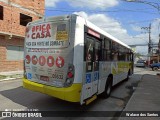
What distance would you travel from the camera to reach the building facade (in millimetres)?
19094

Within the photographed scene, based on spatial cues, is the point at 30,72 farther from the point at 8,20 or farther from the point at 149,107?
the point at 8,20

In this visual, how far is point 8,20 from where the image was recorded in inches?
768

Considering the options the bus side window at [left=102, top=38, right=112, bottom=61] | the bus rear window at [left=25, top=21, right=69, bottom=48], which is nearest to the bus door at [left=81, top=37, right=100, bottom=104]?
A: the bus side window at [left=102, top=38, right=112, bottom=61]

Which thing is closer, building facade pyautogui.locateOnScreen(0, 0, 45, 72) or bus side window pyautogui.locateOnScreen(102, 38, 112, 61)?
bus side window pyautogui.locateOnScreen(102, 38, 112, 61)

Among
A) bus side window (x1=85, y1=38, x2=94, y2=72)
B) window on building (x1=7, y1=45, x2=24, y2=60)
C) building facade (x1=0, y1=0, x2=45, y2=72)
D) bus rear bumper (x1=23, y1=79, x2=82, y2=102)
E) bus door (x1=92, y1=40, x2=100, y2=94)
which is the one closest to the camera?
bus rear bumper (x1=23, y1=79, x2=82, y2=102)

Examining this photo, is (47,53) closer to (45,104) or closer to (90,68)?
(90,68)

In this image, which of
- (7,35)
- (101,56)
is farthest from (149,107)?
A: (7,35)

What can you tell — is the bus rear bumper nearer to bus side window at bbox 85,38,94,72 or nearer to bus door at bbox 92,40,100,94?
bus side window at bbox 85,38,94,72

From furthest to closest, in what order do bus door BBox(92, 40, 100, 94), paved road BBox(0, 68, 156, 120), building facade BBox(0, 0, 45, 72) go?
1. building facade BBox(0, 0, 45, 72)
2. bus door BBox(92, 40, 100, 94)
3. paved road BBox(0, 68, 156, 120)

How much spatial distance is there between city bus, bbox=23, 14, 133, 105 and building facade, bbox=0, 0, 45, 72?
12.4 m

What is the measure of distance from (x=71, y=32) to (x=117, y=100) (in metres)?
4.38

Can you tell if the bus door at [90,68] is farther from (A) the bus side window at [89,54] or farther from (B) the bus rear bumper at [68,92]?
(B) the bus rear bumper at [68,92]

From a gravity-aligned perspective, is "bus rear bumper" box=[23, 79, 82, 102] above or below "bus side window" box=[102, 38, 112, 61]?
below

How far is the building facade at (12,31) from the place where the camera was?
19.1 meters
